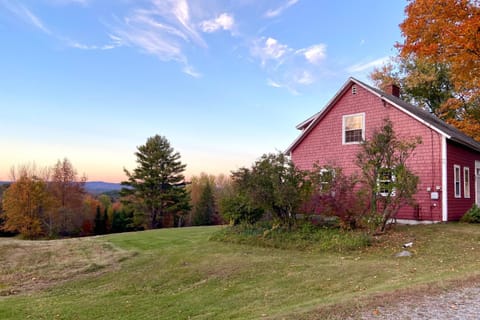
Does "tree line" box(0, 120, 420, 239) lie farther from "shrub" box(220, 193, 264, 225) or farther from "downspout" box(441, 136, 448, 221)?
"downspout" box(441, 136, 448, 221)

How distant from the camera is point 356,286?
586cm

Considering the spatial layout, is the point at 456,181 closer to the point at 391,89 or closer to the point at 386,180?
the point at 386,180

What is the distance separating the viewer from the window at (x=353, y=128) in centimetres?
1538

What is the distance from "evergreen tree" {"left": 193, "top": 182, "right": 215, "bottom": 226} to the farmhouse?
31481 mm

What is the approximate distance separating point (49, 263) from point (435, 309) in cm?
1133

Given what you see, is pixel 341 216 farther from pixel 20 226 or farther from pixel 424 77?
pixel 20 226

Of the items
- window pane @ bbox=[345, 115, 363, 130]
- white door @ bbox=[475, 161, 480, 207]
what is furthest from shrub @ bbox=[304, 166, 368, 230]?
white door @ bbox=[475, 161, 480, 207]

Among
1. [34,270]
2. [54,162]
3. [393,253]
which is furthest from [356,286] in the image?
[54,162]

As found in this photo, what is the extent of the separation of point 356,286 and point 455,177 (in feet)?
35.6

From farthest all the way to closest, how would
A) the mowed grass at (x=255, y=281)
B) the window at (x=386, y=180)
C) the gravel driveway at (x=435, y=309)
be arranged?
the window at (x=386, y=180) → the mowed grass at (x=255, y=281) → the gravel driveway at (x=435, y=309)

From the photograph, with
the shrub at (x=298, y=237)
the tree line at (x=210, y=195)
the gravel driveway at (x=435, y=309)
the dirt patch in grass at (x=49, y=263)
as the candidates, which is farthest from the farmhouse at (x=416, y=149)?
the dirt patch in grass at (x=49, y=263)

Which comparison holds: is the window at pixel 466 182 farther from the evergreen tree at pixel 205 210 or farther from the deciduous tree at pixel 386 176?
the evergreen tree at pixel 205 210

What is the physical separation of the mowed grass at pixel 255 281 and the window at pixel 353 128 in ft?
18.3

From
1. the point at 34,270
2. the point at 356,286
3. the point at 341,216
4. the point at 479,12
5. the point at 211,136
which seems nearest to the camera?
the point at 356,286
